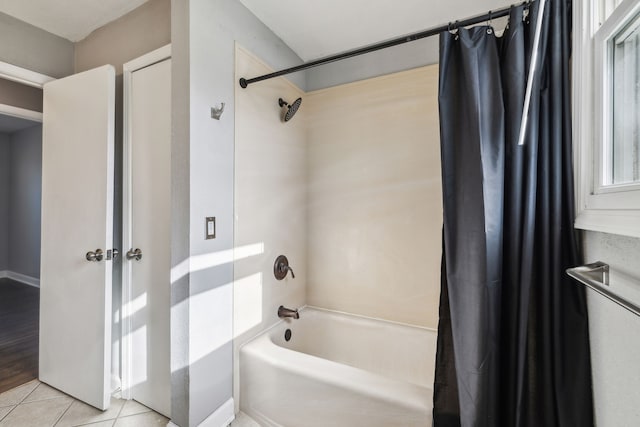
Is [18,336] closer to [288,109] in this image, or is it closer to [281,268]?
[281,268]

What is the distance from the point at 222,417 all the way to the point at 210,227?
1.08 m

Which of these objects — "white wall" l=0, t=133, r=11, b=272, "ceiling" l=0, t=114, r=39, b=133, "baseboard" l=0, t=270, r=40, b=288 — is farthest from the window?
"white wall" l=0, t=133, r=11, b=272

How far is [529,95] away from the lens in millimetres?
846

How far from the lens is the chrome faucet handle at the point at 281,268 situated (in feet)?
6.40

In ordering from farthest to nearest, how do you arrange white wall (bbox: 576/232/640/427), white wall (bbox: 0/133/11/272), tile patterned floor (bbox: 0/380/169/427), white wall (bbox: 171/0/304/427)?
white wall (bbox: 0/133/11/272), tile patterned floor (bbox: 0/380/169/427), white wall (bbox: 171/0/304/427), white wall (bbox: 576/232/640/427)

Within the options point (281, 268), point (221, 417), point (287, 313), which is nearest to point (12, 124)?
point (281, 268)

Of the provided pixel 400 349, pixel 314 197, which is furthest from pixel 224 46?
pixel 400 349

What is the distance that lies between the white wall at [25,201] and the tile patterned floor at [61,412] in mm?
3328

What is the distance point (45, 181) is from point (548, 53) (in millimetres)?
2894

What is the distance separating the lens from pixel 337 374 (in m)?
1.33

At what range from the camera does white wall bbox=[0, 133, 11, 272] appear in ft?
14.0

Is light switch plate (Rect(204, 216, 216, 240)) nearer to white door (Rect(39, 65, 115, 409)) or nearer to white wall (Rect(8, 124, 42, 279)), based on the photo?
white door (Rect(39, 65, 115, 409))

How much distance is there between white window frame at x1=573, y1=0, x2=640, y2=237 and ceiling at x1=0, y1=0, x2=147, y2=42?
2227 mm

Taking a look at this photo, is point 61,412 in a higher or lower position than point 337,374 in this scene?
lower
